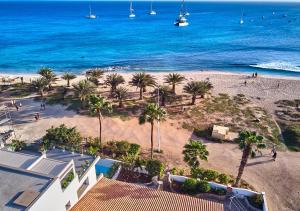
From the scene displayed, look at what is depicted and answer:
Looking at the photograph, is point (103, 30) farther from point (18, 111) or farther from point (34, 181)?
point (34, 181)

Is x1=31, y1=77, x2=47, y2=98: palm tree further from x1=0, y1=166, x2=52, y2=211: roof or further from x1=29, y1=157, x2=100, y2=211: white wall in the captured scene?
x1=0, y1=166, x2=52, y2=211: roof

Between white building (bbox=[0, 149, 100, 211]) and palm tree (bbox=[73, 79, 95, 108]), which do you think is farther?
palm tree (bbox=[73, 79, 95, 108])

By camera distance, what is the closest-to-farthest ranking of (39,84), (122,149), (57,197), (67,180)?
(57,197)
(67,180)
(122,149)
(39,84)

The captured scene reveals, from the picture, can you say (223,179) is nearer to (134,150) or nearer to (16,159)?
(134,150)

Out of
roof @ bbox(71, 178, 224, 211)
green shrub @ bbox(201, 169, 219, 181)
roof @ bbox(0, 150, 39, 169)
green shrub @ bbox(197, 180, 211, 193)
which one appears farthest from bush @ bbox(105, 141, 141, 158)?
roof @ bbox(0, 150, 39, 169)

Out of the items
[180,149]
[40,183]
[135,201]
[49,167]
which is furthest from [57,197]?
[180,149]

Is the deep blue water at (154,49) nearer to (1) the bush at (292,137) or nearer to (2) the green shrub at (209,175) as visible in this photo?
(1) the bush at (292,137)

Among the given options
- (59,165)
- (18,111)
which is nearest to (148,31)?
(18,111)

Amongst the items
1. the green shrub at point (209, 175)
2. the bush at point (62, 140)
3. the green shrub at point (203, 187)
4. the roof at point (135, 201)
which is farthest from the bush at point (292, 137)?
the bush at point (62, 140)
